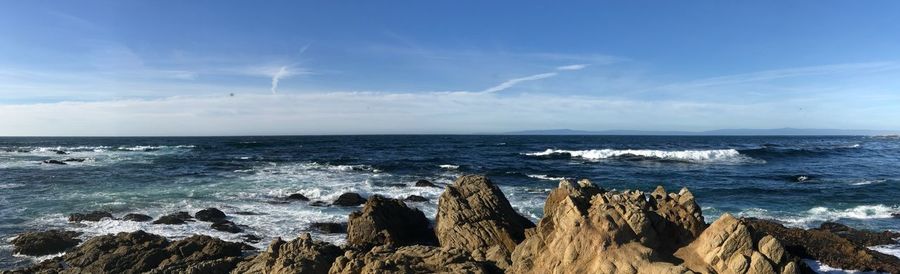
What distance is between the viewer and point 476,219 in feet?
44.4

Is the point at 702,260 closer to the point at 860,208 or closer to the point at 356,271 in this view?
the point at 356,271

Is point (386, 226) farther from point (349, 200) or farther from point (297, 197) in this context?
point (297, 197)

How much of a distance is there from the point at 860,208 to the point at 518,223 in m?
16.9

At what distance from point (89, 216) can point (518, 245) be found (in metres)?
17.3

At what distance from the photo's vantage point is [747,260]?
7.41 meters

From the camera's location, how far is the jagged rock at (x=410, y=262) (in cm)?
861

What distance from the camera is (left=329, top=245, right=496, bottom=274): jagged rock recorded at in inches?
339

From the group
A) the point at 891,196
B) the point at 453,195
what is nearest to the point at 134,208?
the point at 453,195

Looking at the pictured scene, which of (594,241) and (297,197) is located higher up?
(594,241)

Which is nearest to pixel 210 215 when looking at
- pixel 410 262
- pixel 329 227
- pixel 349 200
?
pixel 329 227

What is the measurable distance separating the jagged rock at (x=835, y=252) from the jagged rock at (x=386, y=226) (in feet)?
28.2

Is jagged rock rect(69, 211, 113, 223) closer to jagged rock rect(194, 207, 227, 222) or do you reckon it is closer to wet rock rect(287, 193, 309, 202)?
jagged rock rect(194, 207, 227, 222)

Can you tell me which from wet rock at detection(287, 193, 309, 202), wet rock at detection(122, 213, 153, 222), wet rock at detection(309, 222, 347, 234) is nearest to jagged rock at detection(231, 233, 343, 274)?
→ wet rock at detection(309, 222, 347, 234)

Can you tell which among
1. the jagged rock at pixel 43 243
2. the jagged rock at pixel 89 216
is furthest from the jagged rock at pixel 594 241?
the jagged rock at pixel 89 216
